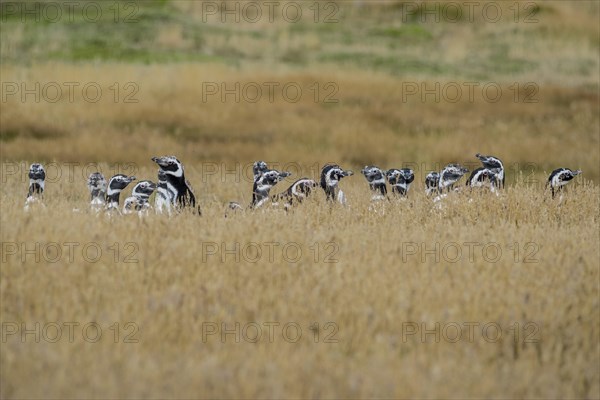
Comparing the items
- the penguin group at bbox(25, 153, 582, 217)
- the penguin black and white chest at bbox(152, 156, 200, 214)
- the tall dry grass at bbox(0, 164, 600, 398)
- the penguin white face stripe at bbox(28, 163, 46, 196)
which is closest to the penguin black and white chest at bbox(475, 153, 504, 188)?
the penguin group at bbox(25, 153, 582, 217)

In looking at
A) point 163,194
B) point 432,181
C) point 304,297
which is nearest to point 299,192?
point 163,194

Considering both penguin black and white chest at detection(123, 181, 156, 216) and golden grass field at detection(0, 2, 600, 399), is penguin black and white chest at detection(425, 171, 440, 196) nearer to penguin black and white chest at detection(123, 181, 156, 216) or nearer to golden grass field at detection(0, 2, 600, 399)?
golden grass field at detection(0, 2, 600, 399)

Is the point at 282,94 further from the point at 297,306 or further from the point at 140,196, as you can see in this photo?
the point at 297,306

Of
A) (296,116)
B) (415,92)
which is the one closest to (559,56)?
(415,92)

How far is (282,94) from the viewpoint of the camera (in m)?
26.5

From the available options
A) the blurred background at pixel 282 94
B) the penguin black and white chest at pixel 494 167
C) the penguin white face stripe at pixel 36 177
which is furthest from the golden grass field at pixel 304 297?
the blurred background at pixel 282 94

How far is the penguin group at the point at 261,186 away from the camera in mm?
13037

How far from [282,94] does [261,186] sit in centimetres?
1275

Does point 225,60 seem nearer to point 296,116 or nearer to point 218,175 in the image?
point 296,116

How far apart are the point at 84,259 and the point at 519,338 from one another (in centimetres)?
376

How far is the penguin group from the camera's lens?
13.0 meters

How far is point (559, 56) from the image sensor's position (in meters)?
37.5

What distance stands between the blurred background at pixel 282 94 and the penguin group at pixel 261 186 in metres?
7.03

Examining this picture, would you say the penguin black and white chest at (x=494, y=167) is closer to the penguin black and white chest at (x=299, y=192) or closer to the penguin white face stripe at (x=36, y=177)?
the penguin black and white chest at (x=299, y=192)
